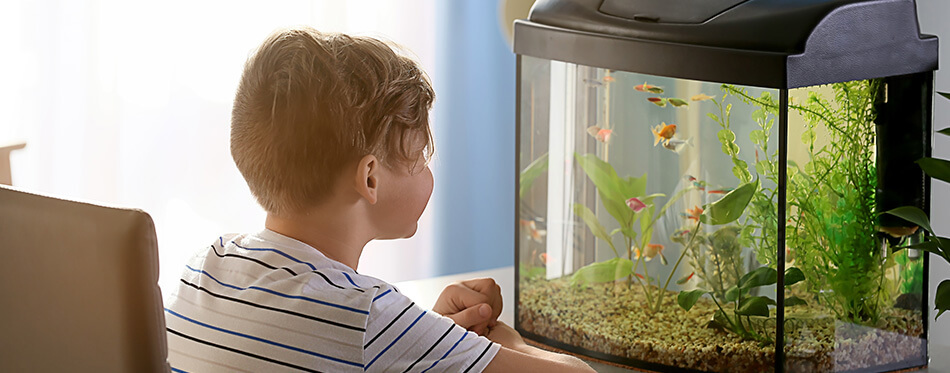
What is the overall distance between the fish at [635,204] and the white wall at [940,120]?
→ 0.58 m

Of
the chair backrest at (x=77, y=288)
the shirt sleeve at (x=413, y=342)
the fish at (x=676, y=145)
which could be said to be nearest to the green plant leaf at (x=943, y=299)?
the fish at (x=676, y=145)

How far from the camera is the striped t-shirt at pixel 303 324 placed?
0.80 m

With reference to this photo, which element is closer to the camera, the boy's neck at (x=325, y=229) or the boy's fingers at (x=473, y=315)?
the boy's neck at (x=325, y=229)

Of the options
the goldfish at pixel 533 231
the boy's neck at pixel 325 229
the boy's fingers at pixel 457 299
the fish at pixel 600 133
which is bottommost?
the boy's fingers at pixel 457 299

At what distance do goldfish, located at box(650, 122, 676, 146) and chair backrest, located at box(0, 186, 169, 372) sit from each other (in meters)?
0.85

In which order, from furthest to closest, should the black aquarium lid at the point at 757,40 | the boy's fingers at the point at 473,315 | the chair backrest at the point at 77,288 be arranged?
the black aquarium lid at the point at 757,40
the boy's fingers at the point at 473,315
the chair backrest at the point at 77,288

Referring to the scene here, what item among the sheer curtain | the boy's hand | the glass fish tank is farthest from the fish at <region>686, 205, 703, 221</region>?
the sheer curtain

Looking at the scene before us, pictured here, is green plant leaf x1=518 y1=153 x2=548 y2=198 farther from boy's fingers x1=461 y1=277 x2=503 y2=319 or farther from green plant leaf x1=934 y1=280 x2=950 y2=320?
green plant leaf x1=934 y1=280 x2=950 y2=320

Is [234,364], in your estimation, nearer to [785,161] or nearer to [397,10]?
[785,161]

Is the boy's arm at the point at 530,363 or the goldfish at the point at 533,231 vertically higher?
the goldfish at the point at 533,231

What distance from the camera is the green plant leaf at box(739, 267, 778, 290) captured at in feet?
4.14

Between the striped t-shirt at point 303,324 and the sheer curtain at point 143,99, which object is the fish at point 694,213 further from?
the sheer curtain at point 143,99


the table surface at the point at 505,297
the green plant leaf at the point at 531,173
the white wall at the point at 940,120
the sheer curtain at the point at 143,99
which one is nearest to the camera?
the table surface at the point at 505,297

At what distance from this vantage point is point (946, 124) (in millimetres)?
1651
